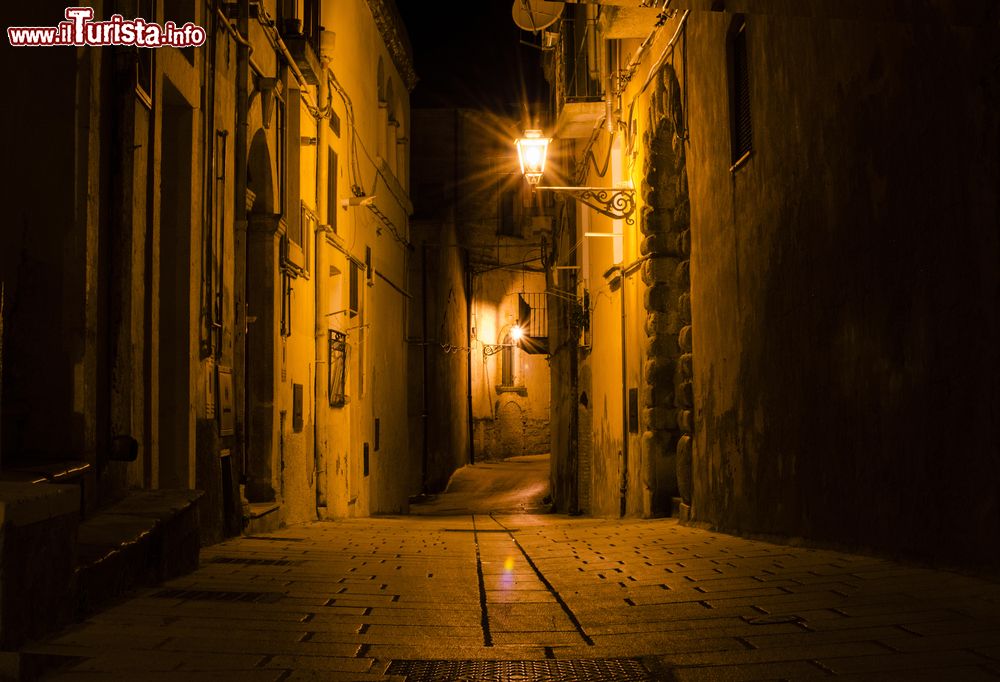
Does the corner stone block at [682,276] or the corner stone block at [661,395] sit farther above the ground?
the corner stone block at [682,276]

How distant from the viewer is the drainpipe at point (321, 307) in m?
13.2

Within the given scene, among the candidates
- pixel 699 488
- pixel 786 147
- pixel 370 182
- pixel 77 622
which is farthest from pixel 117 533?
pixel 370 182

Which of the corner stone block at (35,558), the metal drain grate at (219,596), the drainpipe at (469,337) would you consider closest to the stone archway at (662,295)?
the metal drain grate at (219,596)

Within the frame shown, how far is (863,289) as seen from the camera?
228 inches

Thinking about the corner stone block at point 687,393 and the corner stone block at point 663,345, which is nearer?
the corner stone block at point 687,393

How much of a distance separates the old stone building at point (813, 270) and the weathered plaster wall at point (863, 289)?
0.05ft

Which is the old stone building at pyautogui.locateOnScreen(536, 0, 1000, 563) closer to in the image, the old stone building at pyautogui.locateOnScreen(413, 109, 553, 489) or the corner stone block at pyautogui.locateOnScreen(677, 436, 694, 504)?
the corner stone block at pyautogui.locateOnScreen(677, 436, 694, 504)

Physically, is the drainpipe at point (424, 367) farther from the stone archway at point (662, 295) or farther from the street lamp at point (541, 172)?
the stone archway at point (662, 295)

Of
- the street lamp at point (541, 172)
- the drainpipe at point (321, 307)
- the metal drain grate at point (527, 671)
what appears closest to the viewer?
the metal drain grate at point (527, 671)

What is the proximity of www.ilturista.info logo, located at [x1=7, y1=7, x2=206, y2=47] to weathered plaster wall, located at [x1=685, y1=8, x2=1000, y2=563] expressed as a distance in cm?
452

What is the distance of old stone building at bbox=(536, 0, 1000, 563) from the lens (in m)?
4.76

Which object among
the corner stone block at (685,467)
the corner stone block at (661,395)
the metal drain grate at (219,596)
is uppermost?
the corner stone block at (661,395)

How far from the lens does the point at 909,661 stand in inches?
128

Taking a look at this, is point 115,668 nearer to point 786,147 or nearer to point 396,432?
A: point 786,147
